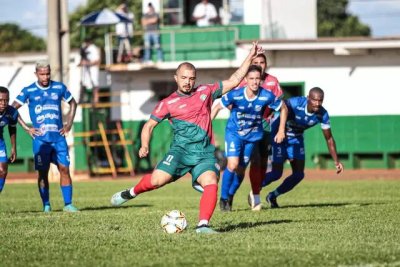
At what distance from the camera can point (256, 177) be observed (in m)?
15.7

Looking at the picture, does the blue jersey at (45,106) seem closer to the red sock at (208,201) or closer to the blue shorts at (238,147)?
the blue shorts at (238,147)

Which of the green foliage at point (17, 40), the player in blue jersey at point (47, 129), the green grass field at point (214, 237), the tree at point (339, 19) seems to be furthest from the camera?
the green foliage at point (17, 40)

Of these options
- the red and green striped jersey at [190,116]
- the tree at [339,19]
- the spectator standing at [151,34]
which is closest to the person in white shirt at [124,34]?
the spectator standing at [151,34]

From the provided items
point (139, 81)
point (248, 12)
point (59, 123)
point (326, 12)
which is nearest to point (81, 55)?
point (139, 81)

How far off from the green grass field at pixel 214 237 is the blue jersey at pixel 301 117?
1.32m

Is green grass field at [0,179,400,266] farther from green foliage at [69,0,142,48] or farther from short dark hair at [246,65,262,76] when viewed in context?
green foliage at [69,0,142,48]

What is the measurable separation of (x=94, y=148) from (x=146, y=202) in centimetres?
1650

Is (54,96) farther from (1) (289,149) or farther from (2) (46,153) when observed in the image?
(1) (289,149)

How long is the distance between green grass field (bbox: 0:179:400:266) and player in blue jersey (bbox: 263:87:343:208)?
54 centimetres

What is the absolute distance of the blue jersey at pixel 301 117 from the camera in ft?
51.6

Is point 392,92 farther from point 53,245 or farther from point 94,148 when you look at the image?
point 53,245

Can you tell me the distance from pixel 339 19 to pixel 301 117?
67376 millimetres

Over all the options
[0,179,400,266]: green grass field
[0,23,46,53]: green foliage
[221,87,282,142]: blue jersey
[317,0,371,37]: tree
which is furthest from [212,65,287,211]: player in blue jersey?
[0,23,46,53]: green foliage

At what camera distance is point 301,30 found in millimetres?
38719
